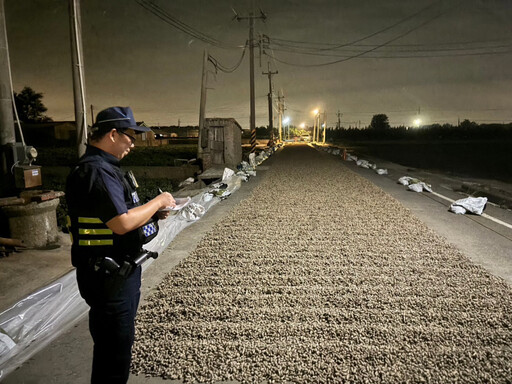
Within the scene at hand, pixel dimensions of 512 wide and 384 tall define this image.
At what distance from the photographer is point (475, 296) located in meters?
3.34

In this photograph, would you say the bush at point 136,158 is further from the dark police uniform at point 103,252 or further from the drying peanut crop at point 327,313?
the dark police uniform at point 103,252

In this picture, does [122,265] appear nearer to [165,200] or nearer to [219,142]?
[165,200]

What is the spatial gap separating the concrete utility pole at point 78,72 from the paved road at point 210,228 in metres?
2.23

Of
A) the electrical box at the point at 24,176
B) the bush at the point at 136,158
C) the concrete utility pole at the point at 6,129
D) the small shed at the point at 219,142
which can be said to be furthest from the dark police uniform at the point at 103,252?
the small shed at the point at 219,142

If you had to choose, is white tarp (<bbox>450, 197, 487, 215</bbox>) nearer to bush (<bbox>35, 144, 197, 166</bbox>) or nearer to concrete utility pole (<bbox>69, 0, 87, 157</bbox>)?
concrete utility pole (<bbox>69, 0, 87, 157</bbox>)

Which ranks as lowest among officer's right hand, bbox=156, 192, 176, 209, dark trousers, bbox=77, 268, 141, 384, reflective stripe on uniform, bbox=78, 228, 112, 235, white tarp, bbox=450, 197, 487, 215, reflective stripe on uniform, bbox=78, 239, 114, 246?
white tarp, bbox=450, 197, 487, 215

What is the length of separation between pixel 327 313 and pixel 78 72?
4941 mm

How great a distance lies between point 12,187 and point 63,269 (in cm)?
145

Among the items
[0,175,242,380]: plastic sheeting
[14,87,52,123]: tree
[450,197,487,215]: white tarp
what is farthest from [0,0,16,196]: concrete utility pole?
[14,87,52,123]: tree

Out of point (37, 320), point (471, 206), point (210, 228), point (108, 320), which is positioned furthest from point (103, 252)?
point (471, 206)

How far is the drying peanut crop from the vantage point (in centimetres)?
236

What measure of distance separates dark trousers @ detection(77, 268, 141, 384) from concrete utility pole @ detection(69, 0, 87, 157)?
13.9ft

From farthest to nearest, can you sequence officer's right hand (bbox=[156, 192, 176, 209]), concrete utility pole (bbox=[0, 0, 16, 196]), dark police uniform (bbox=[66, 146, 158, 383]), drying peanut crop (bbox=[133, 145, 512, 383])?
concrete utility pole (bbox=[0, 0, 16, 196]) → drying peanut crop (bbox=[133, 145, 512, 383]) → officer's right hand (bbox=[156, 192, 176, 209]) → dark police uniform (bbox=[66, 146, 158, 383])

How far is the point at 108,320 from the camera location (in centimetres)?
173
